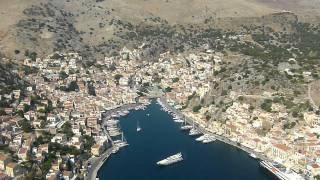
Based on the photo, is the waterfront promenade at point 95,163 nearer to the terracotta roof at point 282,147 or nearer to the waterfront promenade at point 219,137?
the waterfront promenade at point 219,137

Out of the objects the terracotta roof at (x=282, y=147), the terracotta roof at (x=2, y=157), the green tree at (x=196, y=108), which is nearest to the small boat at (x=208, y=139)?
the terracotta roof at (x=282, y=147)

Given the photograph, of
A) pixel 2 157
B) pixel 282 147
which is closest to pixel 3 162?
pixel 2 157

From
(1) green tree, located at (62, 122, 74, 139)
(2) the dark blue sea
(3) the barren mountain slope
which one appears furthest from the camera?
(3) the barren mountain slope

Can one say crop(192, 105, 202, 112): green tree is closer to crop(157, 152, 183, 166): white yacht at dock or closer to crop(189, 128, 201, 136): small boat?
crop(189, 128, 201, 136): small boat

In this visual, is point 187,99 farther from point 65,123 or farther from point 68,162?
point 68,162

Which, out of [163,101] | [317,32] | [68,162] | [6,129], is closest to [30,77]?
[163,101]

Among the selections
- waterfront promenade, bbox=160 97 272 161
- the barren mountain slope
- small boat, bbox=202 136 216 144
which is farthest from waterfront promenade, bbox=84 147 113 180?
the barren mountain slope

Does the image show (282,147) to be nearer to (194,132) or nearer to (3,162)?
(194,132)

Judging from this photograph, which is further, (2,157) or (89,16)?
(89,16)
